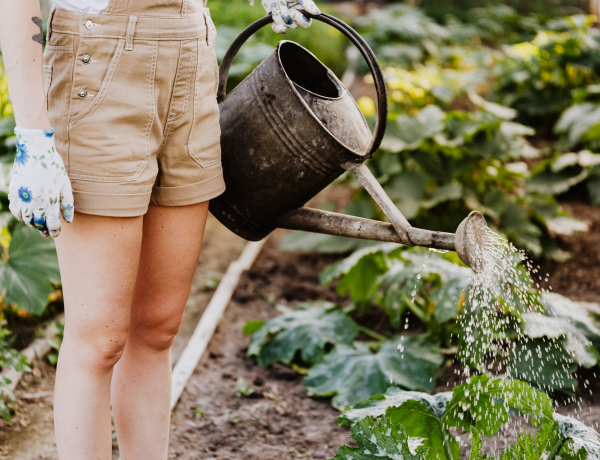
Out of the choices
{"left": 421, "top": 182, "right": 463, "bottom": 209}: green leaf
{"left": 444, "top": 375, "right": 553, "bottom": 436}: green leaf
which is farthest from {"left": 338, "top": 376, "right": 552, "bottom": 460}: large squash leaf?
{"left": 421, "top": 182, "right": 463, "bottom": 209}: green leaf

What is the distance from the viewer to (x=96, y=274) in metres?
1.28

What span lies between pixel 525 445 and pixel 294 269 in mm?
2307

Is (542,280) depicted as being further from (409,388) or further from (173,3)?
(173,3)

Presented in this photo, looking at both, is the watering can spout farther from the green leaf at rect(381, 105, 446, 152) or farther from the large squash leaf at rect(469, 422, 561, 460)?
the green leaf at rect(381, 105, 446, 152)

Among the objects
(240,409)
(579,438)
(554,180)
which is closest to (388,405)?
(579,438)

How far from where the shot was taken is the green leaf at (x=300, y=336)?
265 cm

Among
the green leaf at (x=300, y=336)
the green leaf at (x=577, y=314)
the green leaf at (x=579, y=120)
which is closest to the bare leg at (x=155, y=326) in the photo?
the green leaf at (x=300, y=336)

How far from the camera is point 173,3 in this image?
1282 mm

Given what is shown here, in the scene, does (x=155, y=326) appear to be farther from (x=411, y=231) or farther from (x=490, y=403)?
(x=490, y=403)

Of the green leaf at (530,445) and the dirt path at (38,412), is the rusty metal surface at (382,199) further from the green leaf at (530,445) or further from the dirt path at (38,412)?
the dirt path at (38,412)

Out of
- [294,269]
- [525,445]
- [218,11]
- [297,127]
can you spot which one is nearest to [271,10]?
[297,127]

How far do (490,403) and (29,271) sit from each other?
181cm

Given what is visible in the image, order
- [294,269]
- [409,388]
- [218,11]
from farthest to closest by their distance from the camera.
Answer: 1. [218,11]
2. [294,269]
3. [409,388]

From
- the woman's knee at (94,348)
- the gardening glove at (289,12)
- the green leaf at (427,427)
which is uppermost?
the gardening glove at (289,12)
